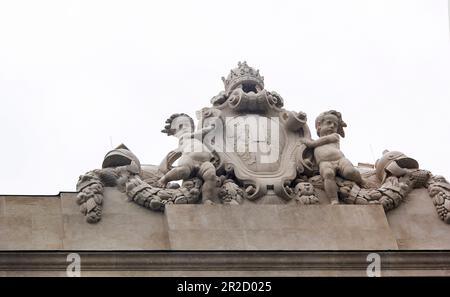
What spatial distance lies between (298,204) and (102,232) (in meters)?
3.24

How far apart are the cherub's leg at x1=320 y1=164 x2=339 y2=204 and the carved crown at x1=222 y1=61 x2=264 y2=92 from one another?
8.18ft

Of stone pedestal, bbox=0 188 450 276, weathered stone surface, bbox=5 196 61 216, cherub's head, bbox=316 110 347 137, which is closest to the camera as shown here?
stone pedestal, bbox=0 188 450 276

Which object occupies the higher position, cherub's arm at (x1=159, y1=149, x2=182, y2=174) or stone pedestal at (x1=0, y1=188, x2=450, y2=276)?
cherub's arm at (x1=159, y1=149, x2=182, y2=174)

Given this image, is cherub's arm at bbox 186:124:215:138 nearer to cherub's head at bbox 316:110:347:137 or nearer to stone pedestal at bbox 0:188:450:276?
stone pedestal at bbox 0:188:450:276

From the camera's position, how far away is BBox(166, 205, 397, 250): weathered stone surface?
23.6 metres

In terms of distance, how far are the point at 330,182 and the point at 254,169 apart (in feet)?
4.28

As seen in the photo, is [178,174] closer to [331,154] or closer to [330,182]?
[330,182]

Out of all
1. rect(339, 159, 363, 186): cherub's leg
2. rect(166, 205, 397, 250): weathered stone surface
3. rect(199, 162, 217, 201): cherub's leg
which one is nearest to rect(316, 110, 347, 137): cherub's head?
rect(339, 159, 363, 186): cherub's leg

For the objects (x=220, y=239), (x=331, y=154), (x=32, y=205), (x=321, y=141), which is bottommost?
(x=220, y=239)

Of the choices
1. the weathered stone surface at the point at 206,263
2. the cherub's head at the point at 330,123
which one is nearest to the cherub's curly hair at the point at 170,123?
the cherub's head at the point at 330,123

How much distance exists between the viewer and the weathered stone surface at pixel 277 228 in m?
23.6

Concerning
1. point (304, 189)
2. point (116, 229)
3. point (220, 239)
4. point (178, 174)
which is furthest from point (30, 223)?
point (304, 189)

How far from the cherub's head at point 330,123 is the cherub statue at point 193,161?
1928mm

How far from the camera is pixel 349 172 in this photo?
81.8 ft
